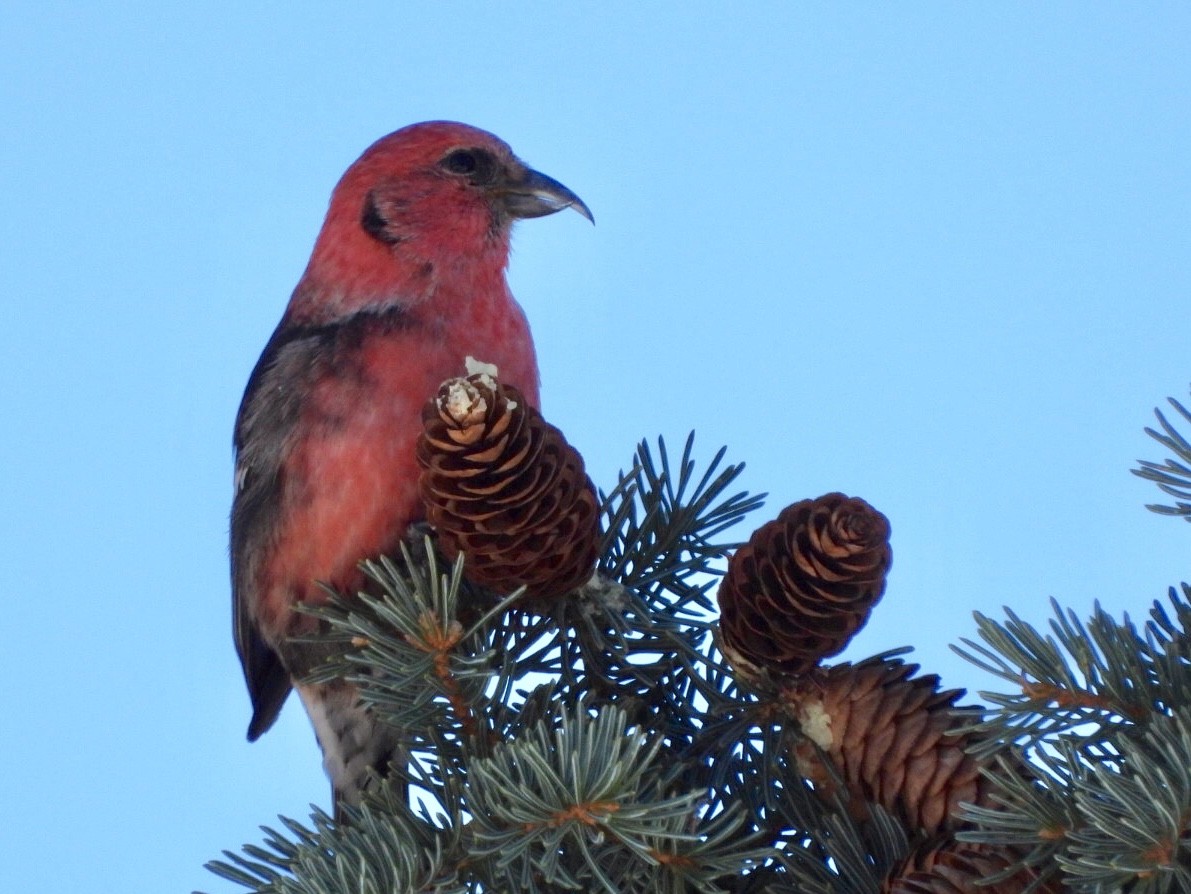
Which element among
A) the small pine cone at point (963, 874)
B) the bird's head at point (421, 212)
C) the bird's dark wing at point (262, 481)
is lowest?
the small pine cone at point (963, 874)

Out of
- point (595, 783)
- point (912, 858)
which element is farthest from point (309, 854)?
point (912, 858)

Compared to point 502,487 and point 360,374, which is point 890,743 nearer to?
point 502,487

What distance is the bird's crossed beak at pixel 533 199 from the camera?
3184 mm

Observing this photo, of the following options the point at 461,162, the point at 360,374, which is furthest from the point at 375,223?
the point at 360,374

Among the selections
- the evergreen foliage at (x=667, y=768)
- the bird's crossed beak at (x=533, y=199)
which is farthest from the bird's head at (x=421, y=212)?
the evergreen foliage at (x=667, y=768)

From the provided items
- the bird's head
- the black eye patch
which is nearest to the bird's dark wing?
the bird's head

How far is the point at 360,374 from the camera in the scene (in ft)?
8.54

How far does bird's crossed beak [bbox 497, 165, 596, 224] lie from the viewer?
10.4 ft

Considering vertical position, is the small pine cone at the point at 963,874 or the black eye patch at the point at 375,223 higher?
the black eye patch at the point at 375,223

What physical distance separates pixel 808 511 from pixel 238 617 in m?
1.69

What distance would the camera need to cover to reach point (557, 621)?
6.20ft

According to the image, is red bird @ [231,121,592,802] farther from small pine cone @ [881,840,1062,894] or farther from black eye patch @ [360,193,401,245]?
small pine cone @ [881,840,1062,894]

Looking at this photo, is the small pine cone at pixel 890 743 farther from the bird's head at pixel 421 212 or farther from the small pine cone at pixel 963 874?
the bird's head at pixel 421 212

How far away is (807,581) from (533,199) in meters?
1.81
